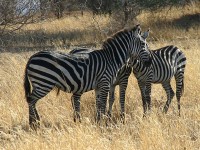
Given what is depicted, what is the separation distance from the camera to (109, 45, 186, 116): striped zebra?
7227mm

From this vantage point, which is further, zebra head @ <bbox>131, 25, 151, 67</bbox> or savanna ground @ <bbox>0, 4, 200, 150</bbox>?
zebra head @ <bbox>131, 25, 151, 67</bbox>

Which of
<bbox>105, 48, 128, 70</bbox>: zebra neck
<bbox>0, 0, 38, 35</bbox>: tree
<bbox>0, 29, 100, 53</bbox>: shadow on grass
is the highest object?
<bbox>0, 0, 38, 35</bbox>: tree

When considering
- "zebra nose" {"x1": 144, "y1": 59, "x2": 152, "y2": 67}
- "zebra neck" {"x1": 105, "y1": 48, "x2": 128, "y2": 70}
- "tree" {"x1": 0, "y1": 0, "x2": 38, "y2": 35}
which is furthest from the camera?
"tree" {"x1": 0, "y1": 0, "x2": 38, "y2": 35}

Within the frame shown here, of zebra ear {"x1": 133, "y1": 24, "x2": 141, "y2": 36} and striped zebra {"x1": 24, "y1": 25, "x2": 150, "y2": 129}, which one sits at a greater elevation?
zebra ear {"x1": 133, "y1": 24, "x2": 141, "y2": 36}

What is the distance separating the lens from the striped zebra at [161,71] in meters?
7.23

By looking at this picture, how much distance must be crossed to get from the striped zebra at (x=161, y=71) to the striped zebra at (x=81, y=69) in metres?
0.29

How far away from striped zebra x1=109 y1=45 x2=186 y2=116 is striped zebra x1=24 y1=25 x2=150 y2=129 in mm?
287

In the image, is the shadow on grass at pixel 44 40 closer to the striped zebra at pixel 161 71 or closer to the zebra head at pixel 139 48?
the striped zebra at pixel 161 71

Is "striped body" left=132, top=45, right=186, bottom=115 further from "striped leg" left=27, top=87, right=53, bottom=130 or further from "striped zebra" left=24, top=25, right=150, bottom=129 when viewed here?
"striped leg" left=27, top=87, right=53, bottom=130

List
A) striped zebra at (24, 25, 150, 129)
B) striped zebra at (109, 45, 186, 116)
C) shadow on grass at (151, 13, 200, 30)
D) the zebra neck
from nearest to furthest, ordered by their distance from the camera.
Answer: striped zebra at (24, 25, 150, 129) → the zebra neck → striped zebra at (109, 45, 186, 116) → shadow on grass at (151, 13, 200, 30)

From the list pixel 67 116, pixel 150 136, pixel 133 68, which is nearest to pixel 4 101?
pixel 67 116

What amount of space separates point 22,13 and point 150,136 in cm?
464

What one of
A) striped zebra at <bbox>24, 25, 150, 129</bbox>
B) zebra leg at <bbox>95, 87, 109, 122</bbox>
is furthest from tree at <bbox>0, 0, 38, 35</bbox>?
zebra leg at <bbox>95, 87, 109, 122</bbox>

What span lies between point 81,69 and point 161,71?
1.91 m
